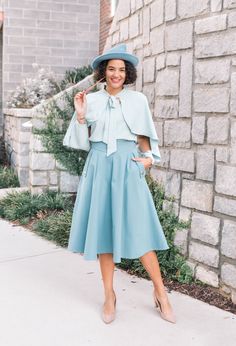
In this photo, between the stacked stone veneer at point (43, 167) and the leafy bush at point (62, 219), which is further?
the stacked stone veneer at point (43, 167)

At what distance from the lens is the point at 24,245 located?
552 centimetres

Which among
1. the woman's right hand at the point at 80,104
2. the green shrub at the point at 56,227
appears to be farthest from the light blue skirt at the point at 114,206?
the green shrub at the point at 56,227

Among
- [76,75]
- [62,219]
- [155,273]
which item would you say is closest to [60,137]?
[62,219]

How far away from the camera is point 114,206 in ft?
11.2

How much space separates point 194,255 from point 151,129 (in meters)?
1.22

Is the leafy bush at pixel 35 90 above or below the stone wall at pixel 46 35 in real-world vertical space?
below

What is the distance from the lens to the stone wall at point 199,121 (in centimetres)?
387

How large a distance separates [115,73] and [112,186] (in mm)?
696

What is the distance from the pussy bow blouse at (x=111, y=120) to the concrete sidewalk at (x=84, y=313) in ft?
3.60

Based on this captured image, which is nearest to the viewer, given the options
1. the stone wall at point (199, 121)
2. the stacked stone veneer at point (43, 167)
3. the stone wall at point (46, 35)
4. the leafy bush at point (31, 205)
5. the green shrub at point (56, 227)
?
the stone wall at point (199, 121)

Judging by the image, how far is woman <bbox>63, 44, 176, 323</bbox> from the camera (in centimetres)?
341

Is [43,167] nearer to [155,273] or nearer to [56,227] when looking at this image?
[56,227]

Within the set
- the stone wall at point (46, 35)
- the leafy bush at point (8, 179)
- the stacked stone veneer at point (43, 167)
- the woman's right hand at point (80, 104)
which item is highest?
the stone wall at point (46, 35)

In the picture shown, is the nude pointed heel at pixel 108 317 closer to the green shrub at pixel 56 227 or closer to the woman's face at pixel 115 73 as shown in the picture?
the woman's face at pixel 115 73
